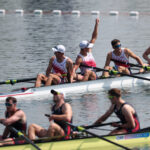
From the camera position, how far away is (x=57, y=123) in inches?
551

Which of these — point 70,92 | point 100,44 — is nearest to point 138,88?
point 70,92

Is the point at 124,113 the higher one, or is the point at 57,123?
the point at 124,113

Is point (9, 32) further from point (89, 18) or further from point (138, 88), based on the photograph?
point (138, 88)

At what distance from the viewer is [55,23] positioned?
42625mm

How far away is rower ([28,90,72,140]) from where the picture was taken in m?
13.8

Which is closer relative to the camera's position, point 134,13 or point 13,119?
point 13,119

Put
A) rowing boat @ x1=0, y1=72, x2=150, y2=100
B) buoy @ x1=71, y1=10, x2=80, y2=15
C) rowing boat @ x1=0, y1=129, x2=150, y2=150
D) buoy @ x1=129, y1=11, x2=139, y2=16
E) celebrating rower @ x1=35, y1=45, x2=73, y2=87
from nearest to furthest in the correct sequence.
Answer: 1. rowing boat @ x1=0, y1=129, x2=150, y2=150
2. rowing boat @ x1=0, y1=72, x2=150, y2=100
3. celebrating rower @ x1=35, y1=45, x2=73, y2=87
4. buoy @ x1=129, y1=11, x2=139, y2=16
5. buoy @ x1=71, y1=10, x2=80, y2=15

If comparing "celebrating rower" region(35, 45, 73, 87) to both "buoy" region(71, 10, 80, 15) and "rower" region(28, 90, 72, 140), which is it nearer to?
"rower" region(28, 90, 72, 140)

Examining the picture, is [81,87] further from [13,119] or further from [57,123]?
[13,119]

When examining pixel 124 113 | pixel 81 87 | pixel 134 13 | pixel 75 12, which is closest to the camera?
Answer: pixel 124 113

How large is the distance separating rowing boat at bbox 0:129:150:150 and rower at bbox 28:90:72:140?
0.25 m

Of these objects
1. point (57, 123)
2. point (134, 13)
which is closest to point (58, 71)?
point (57, 123)

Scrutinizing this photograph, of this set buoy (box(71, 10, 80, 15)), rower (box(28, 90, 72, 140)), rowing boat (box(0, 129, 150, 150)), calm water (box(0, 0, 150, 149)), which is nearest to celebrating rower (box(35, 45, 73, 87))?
calm water (box(0, 0, 150, 149))

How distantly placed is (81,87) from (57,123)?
20.6 ft
